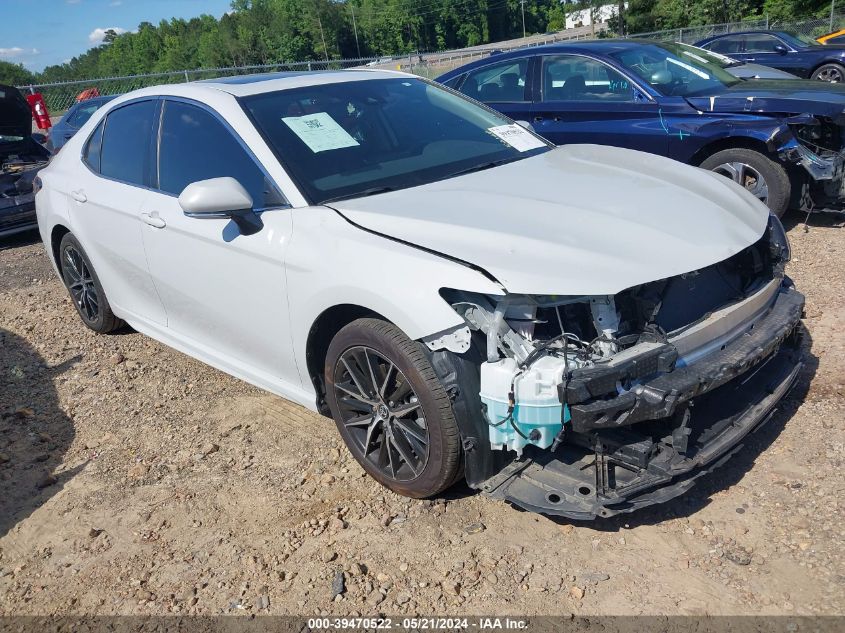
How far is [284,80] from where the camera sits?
4004 millimetres

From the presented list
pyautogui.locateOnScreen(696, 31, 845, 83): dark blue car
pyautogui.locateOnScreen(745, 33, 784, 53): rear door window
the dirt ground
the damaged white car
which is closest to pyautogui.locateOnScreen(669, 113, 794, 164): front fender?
the dirt ground

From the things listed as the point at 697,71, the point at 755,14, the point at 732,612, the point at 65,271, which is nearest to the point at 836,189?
the point at 697,71

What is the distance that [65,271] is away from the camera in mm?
5449

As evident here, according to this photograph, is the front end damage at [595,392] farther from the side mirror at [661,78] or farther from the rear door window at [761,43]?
the rear door window at [761,43]

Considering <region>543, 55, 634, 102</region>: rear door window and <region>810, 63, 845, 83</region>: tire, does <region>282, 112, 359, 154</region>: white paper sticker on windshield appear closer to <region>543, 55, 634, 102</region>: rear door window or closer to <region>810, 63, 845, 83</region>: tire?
<region>543, 55, 634, 102</region>: rear door window

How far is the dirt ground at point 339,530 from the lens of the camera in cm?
263

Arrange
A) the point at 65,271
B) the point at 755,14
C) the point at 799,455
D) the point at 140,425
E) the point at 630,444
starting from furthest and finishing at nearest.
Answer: the point at 755,14, the point at 65,271, the point at 140,425, the point at 799,455, the point at 630,444

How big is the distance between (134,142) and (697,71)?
525 centimetres

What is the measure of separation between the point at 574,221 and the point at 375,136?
50.9 inches

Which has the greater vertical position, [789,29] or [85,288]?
[789,29]

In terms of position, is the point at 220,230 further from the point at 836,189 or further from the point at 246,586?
the point at 836,189

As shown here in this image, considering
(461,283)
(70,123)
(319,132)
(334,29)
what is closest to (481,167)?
(319,132)

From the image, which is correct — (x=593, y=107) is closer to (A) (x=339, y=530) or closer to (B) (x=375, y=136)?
(B) (x=375, y=136)

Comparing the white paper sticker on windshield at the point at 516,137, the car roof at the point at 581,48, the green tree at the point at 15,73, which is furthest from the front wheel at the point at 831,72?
the green tree at the point at 15,73
